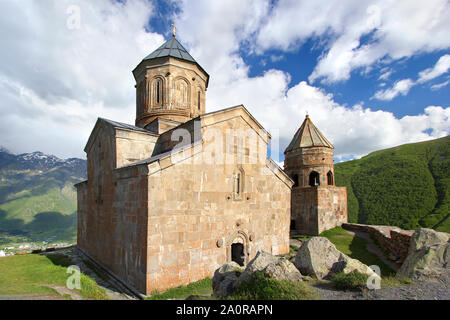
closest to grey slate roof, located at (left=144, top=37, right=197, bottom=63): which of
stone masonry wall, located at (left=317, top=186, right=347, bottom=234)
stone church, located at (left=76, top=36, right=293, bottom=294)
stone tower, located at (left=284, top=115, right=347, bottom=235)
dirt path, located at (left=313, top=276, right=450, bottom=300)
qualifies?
stone church, located at (left=76, top=36, right=293, bottom=294)

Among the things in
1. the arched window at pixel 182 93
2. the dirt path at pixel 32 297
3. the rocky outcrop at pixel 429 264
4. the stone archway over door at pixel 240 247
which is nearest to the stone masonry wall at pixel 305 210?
the stone archway over door at pixel 240 247

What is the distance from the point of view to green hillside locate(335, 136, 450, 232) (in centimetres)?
2548

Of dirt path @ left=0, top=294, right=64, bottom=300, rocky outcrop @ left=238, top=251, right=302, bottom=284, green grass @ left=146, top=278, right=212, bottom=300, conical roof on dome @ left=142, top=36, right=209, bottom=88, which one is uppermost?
conical roof on dome @ left=142, top=36, right=209, bottom=88

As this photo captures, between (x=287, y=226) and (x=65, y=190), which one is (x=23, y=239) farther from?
(x=287, y=226)

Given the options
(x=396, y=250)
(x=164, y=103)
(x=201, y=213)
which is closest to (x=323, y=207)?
(x=396, y=250)

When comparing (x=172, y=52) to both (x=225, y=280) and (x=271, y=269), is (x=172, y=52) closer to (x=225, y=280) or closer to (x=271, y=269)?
(x=225, y=280)

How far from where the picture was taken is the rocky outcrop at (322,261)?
17.8ft

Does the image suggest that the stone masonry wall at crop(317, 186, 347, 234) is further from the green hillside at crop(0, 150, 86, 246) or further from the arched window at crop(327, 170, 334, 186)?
the green hillside at crop(0, 150, 86, 246)

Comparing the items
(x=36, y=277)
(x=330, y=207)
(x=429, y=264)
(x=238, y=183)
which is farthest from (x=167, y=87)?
(x=330, y=207)

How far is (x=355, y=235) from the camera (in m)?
13.5

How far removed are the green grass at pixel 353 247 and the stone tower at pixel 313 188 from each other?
2.32 feet

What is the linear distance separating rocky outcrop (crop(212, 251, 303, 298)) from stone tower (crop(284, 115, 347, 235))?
10.1 meters

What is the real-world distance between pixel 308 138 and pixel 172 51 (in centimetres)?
1016

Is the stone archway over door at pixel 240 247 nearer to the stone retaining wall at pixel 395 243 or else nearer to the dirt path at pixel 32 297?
the dirt path at pixel 32 297
